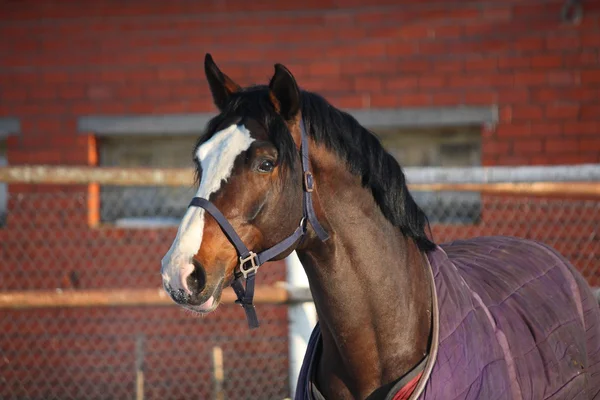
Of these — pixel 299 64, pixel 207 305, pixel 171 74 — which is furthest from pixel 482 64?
pixel 207 305

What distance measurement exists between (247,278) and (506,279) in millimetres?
1037

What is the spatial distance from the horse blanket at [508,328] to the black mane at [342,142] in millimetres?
227

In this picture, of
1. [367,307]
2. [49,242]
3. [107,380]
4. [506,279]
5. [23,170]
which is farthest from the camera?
[49,242]

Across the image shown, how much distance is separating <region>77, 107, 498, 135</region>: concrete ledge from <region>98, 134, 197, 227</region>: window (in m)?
0.12

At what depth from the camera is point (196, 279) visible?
5.94ft

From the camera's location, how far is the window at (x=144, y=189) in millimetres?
5465

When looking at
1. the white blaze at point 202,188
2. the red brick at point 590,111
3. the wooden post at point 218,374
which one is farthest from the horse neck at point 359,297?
the red brick at point 590,111

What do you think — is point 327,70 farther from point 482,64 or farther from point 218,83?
point 218,83

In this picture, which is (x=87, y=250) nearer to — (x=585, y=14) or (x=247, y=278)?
(x=247, y=278)

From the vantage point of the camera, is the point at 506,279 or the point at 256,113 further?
the point at 506,279

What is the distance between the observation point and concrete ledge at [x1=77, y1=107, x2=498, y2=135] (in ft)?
17.6

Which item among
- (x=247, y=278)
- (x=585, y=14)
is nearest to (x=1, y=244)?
(x=247, y=278)

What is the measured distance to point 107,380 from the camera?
4.95 metres

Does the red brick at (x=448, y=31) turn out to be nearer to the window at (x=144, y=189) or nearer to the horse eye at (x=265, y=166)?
the window at (x=144, y=189)
